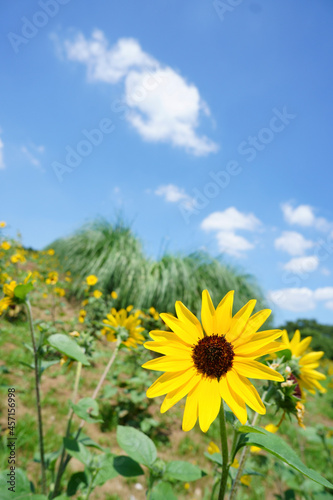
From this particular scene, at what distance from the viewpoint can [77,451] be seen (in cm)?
90

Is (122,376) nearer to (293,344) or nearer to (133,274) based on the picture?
(133,274)

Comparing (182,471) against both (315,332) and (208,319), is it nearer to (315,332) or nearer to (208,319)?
(208,319)

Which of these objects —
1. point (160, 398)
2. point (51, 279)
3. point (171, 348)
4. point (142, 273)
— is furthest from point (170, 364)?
point (142, 273)

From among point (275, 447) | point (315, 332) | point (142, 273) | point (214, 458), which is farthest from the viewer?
point (315, 332)

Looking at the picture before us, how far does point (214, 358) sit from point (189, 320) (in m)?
0.10

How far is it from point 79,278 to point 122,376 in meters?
2.67

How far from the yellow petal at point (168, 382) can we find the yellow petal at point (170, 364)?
1cm

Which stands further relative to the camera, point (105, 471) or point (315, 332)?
point (315, 332)

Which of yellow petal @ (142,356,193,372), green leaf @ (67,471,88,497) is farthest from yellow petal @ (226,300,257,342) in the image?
green leaf @ (67,471,88,497)

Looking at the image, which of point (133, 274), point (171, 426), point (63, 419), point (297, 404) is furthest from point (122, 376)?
point (297, 404)

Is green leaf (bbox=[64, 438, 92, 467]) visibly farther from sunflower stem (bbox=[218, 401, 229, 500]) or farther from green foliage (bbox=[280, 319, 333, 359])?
green foliage (bbox=[280, 319, 333, 359])

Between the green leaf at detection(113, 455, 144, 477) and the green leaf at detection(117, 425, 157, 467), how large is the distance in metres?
0.05

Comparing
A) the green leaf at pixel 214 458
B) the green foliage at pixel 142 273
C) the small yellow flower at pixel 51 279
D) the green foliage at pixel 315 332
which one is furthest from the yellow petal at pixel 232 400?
the green foliage at pixel 315 332

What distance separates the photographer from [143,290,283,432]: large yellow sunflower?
611 millimetres
